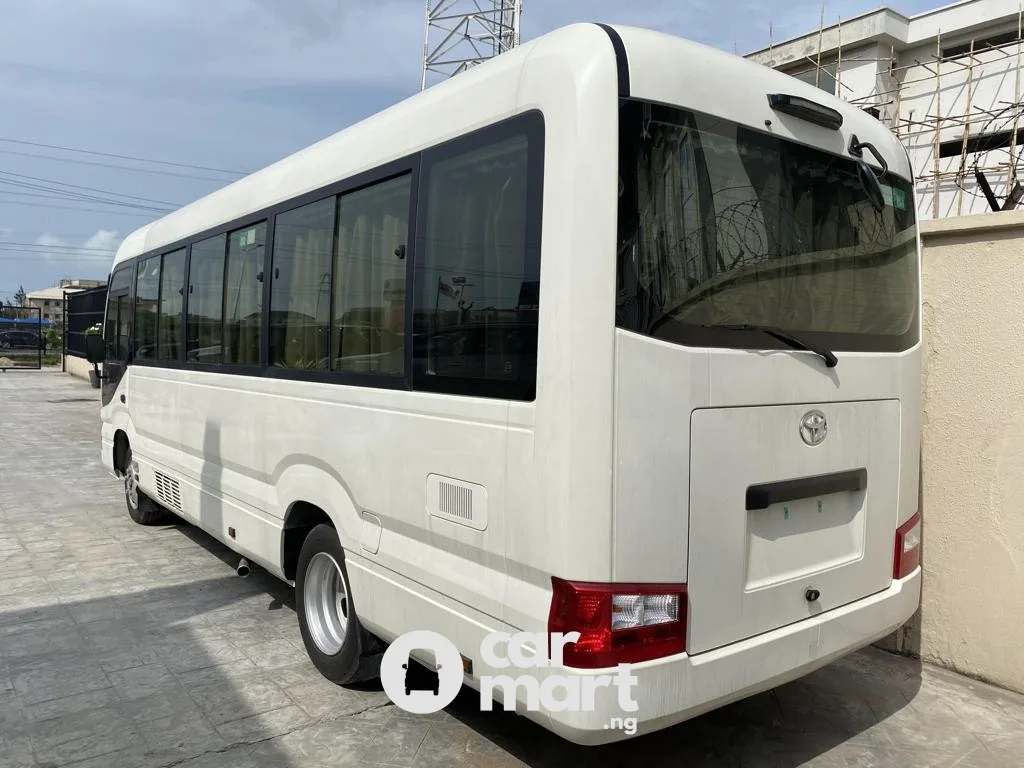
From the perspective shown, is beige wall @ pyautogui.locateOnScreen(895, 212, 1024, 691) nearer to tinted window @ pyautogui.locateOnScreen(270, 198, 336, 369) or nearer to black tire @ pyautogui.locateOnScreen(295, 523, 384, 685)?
black tire @ pyautogui.locateOnScreen(295, 523, 384, 685)

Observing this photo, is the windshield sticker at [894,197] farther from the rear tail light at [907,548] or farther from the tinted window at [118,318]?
the tinted window at [118,318]

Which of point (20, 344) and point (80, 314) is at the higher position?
point (80, 314)

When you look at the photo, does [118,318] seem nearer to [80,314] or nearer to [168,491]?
[168,491]

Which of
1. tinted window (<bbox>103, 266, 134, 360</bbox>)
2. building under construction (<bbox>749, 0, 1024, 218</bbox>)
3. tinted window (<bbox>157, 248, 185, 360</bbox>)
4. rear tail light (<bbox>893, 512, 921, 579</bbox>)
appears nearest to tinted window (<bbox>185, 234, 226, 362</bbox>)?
tinted window (<bbox>157, 248, 185, 360</bbox>)

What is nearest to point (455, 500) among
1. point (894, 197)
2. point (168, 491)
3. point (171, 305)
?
point (894, 197)

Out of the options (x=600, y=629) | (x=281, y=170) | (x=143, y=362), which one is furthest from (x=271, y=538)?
(x=143, y=362)

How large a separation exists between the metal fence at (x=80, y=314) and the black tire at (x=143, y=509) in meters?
18.4

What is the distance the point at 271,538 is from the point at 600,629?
106 inches

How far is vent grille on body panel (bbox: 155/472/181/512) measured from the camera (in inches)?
249

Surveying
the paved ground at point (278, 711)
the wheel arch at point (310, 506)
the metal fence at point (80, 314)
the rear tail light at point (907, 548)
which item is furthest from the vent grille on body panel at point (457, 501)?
the metal fence at point (80, 314)

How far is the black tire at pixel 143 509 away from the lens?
779 cm

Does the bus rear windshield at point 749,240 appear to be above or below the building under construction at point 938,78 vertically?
below

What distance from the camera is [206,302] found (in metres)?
5.81

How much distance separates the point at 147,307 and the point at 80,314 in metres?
23.2
